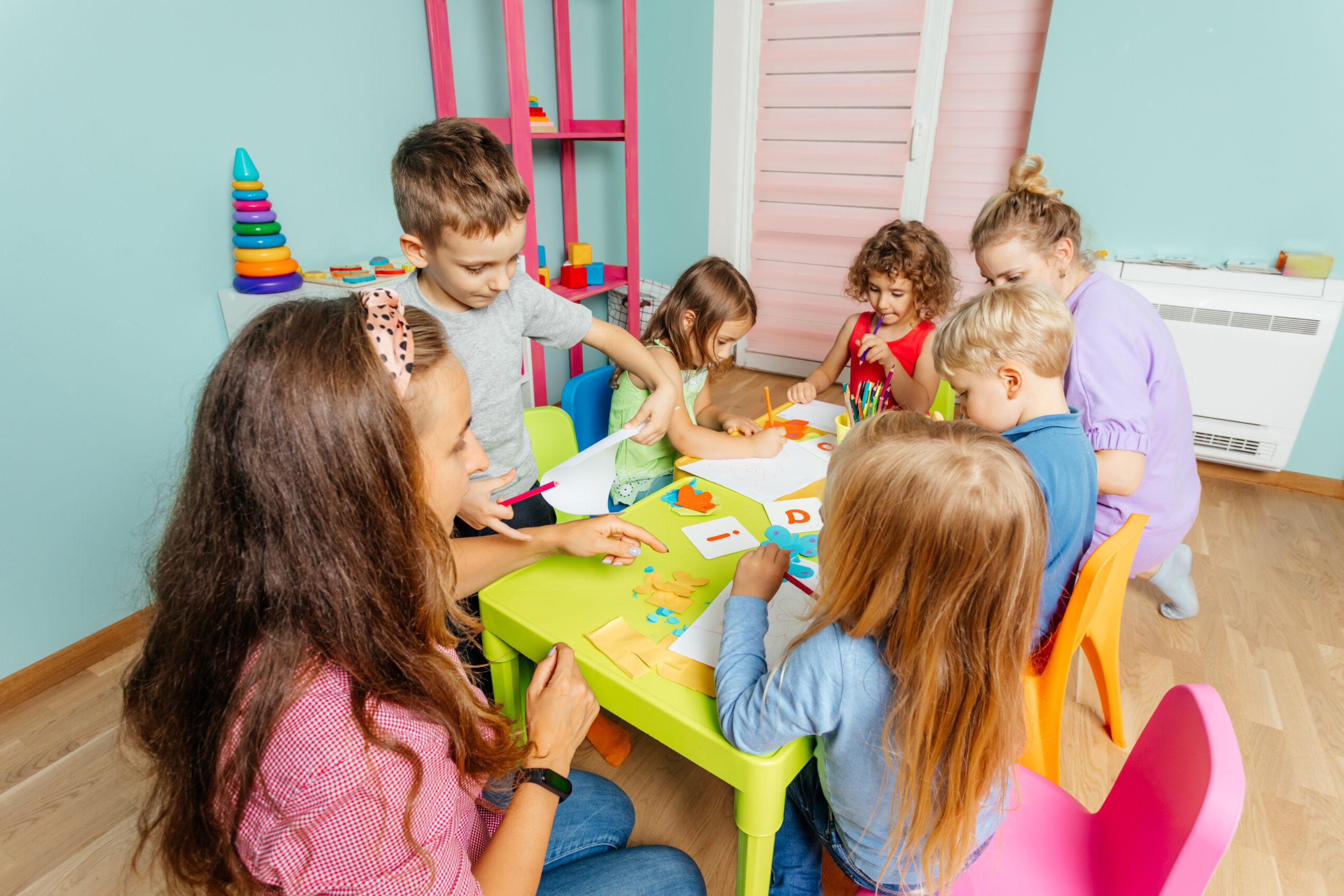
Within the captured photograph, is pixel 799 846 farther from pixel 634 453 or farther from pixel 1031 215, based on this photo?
pixel 1031 215

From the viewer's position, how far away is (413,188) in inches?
46.1

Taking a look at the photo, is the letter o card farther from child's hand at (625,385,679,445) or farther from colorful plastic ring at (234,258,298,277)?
colorful plastic ring at (234,258,298,277)

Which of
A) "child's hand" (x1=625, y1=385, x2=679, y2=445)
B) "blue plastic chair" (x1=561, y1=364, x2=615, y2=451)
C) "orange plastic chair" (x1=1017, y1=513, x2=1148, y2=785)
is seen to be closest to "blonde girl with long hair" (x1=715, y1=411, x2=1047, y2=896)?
"orange plastic chair" (x1=1017, y1=513, x2=1148, y2=785)

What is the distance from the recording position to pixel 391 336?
0.62 metres

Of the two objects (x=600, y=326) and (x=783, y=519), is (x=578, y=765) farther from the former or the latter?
(x=600, y=326)

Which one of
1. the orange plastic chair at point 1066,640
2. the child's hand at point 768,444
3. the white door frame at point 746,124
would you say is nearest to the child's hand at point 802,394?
the child's hand at point 768,444

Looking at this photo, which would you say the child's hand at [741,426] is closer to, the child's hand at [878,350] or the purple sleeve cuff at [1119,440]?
the child's hand at [878,350]

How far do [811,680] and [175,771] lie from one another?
0.59 m

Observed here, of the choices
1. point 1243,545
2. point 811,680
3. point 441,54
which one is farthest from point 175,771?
point 1243,545

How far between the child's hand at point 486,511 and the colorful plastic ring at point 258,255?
3.56 ft

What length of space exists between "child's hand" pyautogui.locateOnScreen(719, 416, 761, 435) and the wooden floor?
74 centimetres

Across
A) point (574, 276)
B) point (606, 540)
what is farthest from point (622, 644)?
point (574, 276)

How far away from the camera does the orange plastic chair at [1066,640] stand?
1.06 m

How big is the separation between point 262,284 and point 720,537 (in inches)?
57.2
